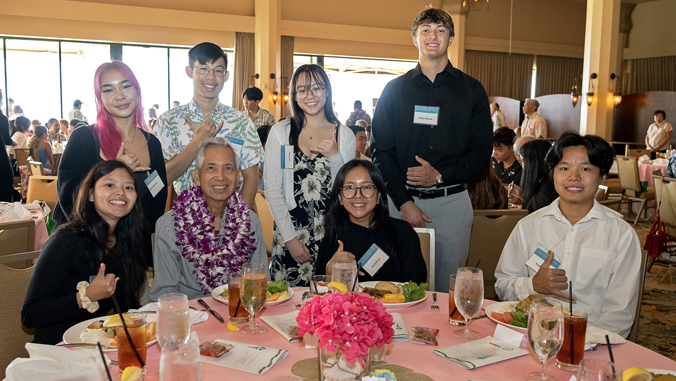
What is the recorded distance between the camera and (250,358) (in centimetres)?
133

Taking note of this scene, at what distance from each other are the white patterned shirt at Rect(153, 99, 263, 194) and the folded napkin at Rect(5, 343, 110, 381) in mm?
1716

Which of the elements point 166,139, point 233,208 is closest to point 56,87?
point 166,139

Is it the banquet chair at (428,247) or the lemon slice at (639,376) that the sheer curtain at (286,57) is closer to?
the banquet chair at (428,247)

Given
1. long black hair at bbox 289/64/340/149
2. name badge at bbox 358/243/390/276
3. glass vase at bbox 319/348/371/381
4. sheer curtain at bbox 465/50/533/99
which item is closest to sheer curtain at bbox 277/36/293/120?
sheer curtain at bbox 465/50/533/99

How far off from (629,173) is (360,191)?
21.6 ft

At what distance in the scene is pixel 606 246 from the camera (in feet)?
6.84

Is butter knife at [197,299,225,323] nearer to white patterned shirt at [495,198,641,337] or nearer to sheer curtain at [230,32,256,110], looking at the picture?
white patterned shirt at [495,198,641,337]

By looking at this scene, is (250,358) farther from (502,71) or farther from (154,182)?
(502,71)

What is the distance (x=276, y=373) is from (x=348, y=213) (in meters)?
1.35

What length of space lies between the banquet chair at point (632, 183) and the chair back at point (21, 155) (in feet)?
29.4

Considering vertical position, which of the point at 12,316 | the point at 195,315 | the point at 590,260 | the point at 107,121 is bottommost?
the point at 12,316

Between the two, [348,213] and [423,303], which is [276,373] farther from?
[348,213]

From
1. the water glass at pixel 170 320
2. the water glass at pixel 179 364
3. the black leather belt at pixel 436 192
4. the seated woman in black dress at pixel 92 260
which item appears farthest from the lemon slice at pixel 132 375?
the black leather belt at pixel 436 192

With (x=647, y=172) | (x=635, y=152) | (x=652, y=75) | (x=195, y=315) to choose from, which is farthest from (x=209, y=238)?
(x=652, y=75)
